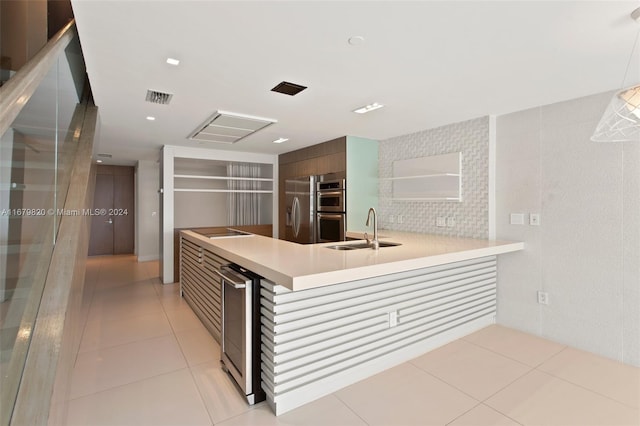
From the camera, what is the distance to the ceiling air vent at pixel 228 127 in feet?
11.8

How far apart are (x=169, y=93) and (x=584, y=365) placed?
428 centimetres

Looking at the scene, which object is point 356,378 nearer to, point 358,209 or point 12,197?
point 12,197

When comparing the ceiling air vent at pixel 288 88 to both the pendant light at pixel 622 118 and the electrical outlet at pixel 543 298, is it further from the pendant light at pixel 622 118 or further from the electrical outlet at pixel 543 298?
the electrical outlet at pixel 543 298

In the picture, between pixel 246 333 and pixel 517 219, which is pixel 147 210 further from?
pixel 517 219

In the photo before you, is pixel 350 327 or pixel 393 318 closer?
pixel 350 327

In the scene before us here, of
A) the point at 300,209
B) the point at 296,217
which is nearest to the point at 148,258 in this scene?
the point at 296,217

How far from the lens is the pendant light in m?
1.52

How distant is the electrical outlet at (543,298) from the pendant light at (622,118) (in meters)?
2.11

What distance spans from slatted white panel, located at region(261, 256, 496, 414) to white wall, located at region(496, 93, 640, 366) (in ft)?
2.47

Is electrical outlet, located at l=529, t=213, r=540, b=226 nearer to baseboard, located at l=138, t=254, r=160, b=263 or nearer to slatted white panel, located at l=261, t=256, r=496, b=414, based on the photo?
slatted white panel, located at l=261, t=256, r=496, b=414

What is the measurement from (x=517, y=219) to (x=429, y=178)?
3.79ft

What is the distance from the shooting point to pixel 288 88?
276 cm

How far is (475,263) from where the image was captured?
3398mm

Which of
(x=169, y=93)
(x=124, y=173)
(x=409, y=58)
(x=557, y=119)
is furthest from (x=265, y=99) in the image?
(x=124, y=173)
